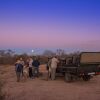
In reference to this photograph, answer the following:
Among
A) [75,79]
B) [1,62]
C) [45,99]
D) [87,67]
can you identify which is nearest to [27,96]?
[45,99]

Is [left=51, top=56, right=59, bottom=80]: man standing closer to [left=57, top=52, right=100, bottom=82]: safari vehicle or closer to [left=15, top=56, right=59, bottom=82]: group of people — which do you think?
[left=15, top=56, right=59, bottom=82]: group of people

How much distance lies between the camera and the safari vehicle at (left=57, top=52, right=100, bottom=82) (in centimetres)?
2117

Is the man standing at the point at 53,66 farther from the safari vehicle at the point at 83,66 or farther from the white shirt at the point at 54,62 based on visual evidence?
the safari vehicle at the point at 83,66

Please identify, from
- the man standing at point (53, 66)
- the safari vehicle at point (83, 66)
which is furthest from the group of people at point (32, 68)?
the safari vehicle at point (83, 66)

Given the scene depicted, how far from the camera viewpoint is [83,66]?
69.5 feet

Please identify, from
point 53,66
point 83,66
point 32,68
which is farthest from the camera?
point 32,68

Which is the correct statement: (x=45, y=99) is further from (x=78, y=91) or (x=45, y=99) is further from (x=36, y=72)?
(x=36, y=72)

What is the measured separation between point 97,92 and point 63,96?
2.40 metres

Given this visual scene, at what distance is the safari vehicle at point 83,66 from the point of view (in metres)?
21.2

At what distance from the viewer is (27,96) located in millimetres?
15430

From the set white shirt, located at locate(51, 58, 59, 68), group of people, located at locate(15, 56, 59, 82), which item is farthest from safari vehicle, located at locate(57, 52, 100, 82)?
group of people, located at locate(15, 56, 59, 82)

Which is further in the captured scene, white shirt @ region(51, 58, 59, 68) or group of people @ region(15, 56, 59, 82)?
white shirt @ region(51, 58, 59, 68)

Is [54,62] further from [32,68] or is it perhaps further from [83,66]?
[83,66]

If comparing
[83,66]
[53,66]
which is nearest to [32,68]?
[53,66]
